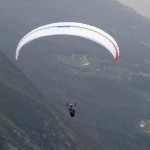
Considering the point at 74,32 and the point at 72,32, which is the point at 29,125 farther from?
the point at 72,32

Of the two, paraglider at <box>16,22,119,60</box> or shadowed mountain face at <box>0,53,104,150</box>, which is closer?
paraglider at <box>16,22,119,60</box>

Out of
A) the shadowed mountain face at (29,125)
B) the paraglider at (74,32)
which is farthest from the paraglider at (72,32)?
the shadowed mountain face at (29,125)

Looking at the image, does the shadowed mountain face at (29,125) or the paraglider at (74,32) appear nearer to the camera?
the paraglider at (74,32)

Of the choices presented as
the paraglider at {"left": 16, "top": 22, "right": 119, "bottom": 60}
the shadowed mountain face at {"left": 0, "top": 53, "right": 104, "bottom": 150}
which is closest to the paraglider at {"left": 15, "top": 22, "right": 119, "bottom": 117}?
the paraglider at {"left": 16, "top": 22, "right": 119, "bottom": 60}

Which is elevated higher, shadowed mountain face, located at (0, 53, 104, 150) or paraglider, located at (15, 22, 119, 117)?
shadowed mountain face, located at (0, 53, 104, 150)

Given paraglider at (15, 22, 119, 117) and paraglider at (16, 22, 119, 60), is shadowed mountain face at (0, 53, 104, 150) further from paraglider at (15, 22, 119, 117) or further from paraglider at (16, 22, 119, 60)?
paraglider at (16, 22, 119, 60)

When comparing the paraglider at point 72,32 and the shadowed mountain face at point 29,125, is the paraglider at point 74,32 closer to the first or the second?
the paraglider at point 72,32

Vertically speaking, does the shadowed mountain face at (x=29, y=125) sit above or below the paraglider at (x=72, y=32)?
above

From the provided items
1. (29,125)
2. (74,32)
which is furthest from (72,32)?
(29,125)

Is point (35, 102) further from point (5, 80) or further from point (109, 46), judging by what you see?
point (109, 46)
